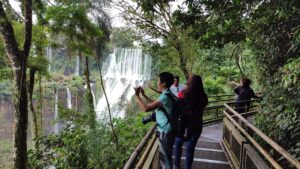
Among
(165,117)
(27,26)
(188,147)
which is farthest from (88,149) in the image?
(165,117)

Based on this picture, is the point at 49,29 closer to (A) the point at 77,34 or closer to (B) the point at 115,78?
(A) the point at 77,34

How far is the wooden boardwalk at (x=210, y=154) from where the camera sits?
482 cm

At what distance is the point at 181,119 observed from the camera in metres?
3.28

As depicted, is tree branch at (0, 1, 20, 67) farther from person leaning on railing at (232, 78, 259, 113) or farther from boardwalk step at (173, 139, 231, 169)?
person leaning on railing at (232, 78, 259, 113)

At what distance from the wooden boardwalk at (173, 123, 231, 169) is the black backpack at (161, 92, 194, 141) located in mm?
1374

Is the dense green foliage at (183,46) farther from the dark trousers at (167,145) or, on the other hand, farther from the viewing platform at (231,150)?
the dark trousers at (167,145)

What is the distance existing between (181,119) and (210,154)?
262 cm

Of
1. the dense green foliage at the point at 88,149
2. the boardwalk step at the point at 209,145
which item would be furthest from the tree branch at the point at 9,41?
the boardwalk step at the point at 209,145

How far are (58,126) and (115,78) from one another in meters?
9.03

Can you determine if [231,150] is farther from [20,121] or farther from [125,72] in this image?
[125,72]

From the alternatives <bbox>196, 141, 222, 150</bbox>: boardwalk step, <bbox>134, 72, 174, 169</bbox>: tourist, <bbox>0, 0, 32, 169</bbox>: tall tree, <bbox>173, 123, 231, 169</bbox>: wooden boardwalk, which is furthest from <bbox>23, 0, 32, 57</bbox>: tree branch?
<bbox>196, 141, 222, 150</bbox>: boardwalk step

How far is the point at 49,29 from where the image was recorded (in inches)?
403

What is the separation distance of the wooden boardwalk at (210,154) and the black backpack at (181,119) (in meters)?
1.37

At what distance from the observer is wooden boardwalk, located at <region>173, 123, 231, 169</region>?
15.8ft
